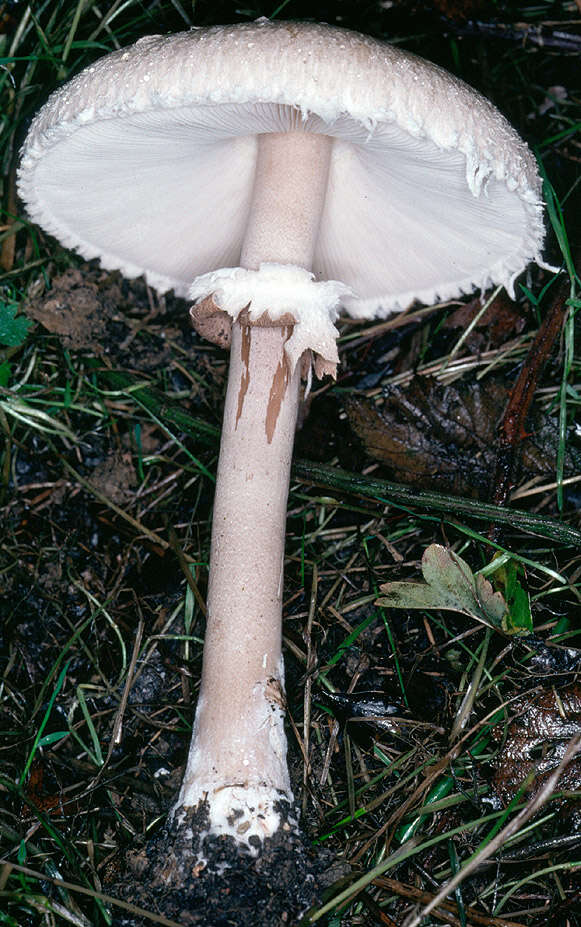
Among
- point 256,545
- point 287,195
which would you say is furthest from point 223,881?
point 287,195

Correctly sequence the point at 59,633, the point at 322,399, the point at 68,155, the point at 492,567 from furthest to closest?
the point at 322,399
the point at 59,633
the point at 492,567
the point at 68,155

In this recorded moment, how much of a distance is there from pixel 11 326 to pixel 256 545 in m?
1.46

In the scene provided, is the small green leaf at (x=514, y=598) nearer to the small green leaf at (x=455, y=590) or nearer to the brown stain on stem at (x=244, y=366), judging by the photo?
the small green leaf at (x=455, y=590)

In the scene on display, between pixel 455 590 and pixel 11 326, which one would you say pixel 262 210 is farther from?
pixel 455 590

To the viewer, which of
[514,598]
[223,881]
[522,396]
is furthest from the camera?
[522,396]

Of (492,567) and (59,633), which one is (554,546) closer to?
(492,567)

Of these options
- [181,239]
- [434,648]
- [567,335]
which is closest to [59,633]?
[434,648]

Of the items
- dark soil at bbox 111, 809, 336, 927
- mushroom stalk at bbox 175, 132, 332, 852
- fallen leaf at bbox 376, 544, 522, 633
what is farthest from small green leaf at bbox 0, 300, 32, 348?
dark soil at bbox 111, 809, 336, 927

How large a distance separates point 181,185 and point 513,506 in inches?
73.3

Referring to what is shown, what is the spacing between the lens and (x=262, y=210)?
2.52m

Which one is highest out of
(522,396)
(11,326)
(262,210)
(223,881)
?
(262,210)

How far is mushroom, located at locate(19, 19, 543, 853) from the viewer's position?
Result: 1965 millimetres

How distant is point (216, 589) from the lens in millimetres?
2604

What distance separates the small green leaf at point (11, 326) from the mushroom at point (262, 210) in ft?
1.29
